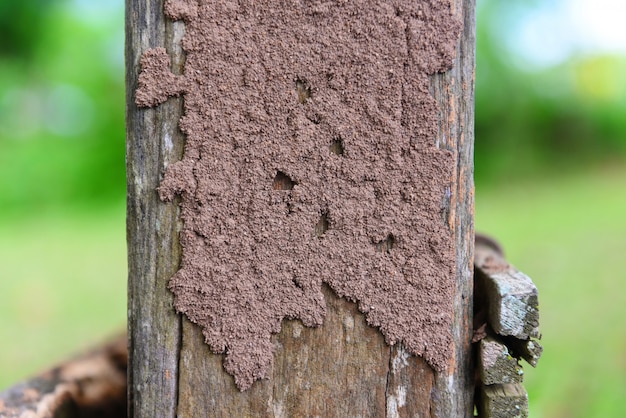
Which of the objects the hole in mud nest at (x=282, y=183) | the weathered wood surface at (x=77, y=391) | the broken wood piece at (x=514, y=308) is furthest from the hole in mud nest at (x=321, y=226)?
the weathered wood surface at (x=77, y=391)

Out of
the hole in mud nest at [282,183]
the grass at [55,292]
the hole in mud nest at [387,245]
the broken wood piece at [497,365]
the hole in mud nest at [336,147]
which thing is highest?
the hole in mud nest at [336,147]

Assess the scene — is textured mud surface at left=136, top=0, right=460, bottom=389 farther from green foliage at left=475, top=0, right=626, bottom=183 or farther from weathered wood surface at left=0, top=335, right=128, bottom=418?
green foliage at left=475, top=0, right=626, bottom=183

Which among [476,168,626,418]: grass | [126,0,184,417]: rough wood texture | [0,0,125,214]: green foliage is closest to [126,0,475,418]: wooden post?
[126,0,184,417]: rough wood texture

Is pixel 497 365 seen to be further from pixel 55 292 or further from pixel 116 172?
pixel 116 172

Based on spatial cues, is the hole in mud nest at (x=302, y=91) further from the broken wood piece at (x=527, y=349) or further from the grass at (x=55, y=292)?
the grass at (x=55, y=292)

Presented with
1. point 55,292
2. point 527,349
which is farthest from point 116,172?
point 527,349

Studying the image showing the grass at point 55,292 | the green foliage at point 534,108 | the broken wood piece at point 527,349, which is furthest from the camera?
the green foliage at point 534,108

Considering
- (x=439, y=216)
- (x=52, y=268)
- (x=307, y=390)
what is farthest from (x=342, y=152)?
(x=52, y=268)

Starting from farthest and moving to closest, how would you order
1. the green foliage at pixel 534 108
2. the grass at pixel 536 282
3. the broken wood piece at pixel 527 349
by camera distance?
the green foliage at pixel 534 108 → the grass at pixel 536 282 → the broken wood piece at pixel 527 349
